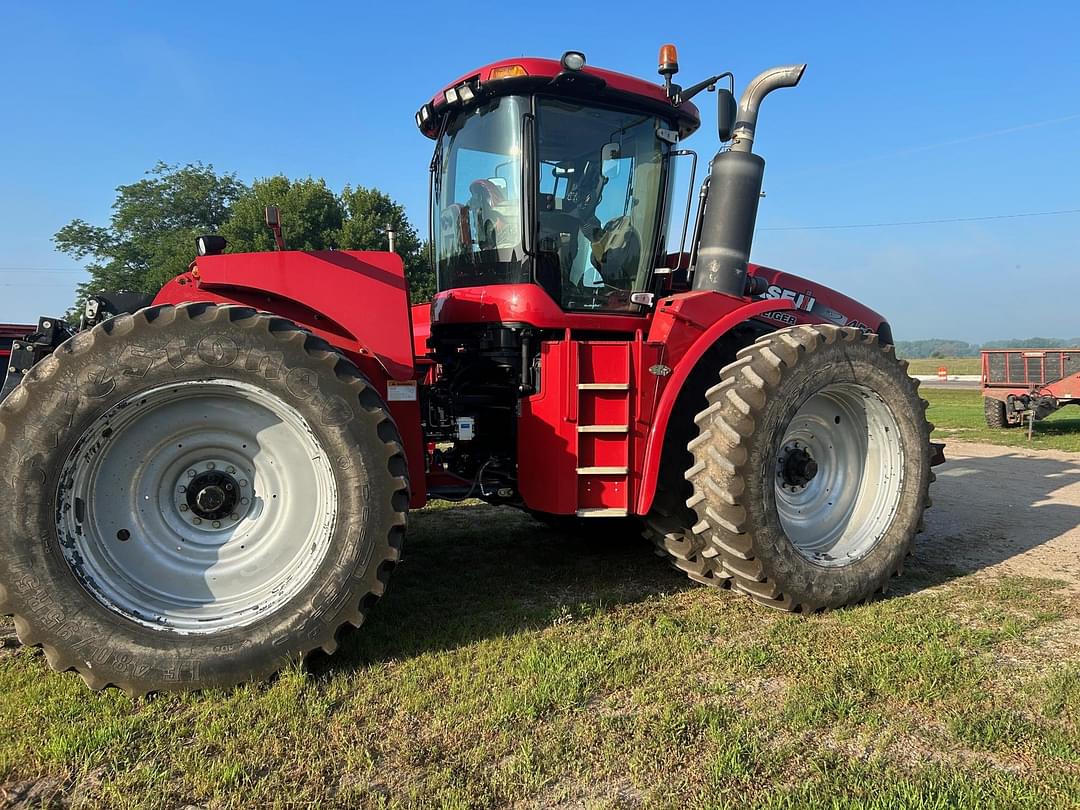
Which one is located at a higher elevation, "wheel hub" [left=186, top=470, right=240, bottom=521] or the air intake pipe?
the air intake pipe

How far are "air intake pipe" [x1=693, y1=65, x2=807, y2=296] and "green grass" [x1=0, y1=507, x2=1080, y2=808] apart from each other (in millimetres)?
2215

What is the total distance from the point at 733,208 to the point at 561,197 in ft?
4.15

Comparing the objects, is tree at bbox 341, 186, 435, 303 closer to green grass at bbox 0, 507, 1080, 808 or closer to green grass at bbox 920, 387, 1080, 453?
green grass at bbox 920, 387, 1080, 453

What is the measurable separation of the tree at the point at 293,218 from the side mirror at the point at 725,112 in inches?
1039

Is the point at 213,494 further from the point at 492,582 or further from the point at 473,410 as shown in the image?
the point at 492,582

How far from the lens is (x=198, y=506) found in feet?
10.2

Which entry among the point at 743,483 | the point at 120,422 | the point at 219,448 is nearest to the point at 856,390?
the point at 743,483

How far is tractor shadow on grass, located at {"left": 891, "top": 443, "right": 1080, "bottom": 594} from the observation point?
4957 millimetres

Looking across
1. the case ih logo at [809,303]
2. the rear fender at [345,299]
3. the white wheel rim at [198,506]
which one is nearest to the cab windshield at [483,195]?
the rear fender at [345,299]

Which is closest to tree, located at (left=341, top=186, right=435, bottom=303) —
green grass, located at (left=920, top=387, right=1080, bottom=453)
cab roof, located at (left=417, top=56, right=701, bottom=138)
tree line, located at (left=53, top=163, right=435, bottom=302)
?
tree line, located at (left=53, top=163, right=435, bottom=302)

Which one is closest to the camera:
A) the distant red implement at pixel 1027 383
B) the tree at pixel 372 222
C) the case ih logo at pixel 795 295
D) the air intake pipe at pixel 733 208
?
the air intake pipe at pixel 733 208

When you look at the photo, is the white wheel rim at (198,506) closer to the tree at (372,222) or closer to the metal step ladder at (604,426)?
the metal step ladder at (604,426)

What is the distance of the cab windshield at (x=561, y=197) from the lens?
13.7 feet

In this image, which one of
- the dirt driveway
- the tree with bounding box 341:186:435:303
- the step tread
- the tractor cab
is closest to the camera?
the step tread
